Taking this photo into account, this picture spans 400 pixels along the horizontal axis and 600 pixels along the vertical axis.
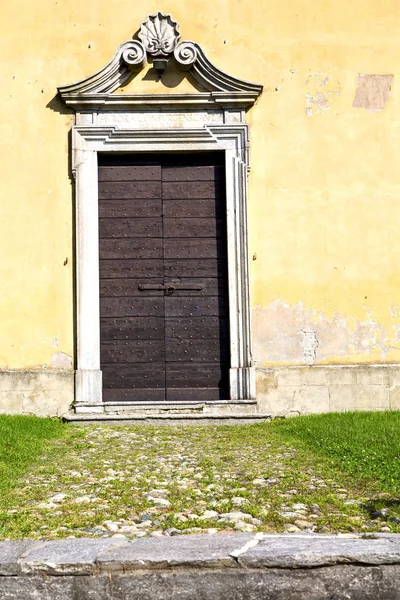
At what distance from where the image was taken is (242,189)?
8.72 metres

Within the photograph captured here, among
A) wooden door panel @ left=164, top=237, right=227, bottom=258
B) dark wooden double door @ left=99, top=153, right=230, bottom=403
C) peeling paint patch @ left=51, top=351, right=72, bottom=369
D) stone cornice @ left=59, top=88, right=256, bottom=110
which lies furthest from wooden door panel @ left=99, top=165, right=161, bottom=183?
peeling paint patch @ left=51, top=351, right=72, bottom=369

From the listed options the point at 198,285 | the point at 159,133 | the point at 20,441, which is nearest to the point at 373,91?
the point at 159,133

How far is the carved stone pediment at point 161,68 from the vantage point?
863 cm

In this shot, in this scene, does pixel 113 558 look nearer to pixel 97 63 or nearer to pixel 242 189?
pixel 242 189

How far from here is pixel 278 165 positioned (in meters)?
8.79

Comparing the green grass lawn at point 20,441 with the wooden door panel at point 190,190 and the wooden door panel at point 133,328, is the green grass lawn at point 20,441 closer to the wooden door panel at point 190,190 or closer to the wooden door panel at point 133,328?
the wooden door panel at point 133,328

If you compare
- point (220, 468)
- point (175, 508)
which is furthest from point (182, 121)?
point (175, 508)

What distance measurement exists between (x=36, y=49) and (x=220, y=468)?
558 cm

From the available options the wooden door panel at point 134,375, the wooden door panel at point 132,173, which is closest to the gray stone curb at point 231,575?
the wooden door panel at point 134,375

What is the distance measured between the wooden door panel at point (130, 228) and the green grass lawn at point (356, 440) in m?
2.46

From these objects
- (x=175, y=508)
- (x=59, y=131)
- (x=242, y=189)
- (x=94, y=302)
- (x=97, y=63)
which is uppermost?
(x=97, y=63)

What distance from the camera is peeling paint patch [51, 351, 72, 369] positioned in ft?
27.9

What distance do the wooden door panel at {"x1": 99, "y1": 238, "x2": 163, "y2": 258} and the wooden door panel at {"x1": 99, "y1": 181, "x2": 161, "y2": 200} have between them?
48 cm

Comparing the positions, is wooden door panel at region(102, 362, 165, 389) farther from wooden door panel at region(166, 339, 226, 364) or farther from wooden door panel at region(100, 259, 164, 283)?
wooden door panel at region(100, 259, 164, 283)
